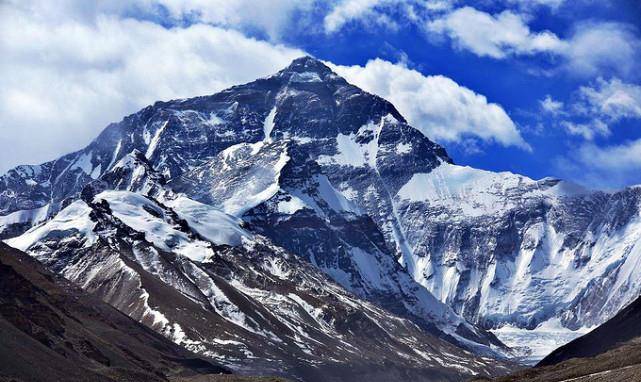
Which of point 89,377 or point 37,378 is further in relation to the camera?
point 89,377

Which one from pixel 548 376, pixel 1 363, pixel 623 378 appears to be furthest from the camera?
pixel 548 376

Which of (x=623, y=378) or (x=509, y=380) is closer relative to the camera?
(x=623, y=378)

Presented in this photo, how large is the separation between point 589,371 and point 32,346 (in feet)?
293

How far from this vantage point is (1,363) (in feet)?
571

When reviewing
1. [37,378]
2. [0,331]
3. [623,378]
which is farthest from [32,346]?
[623,378]

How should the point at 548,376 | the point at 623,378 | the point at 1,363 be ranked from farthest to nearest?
the point at 548,376 < the point at 1,363 < the point at 623,378

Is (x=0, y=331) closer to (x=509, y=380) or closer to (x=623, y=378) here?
(x=509, y=380)

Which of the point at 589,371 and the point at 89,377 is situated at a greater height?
the point at 589,371

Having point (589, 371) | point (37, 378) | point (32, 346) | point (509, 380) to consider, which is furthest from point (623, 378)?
point (32, 346)

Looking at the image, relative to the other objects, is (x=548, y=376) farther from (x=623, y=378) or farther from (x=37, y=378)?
(x=37, y=378)

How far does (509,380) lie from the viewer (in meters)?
198

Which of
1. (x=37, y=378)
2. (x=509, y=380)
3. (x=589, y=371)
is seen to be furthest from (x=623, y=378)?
(x=37, y=378)

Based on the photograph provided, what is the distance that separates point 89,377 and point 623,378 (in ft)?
292

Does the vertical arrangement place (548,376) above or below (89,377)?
above
